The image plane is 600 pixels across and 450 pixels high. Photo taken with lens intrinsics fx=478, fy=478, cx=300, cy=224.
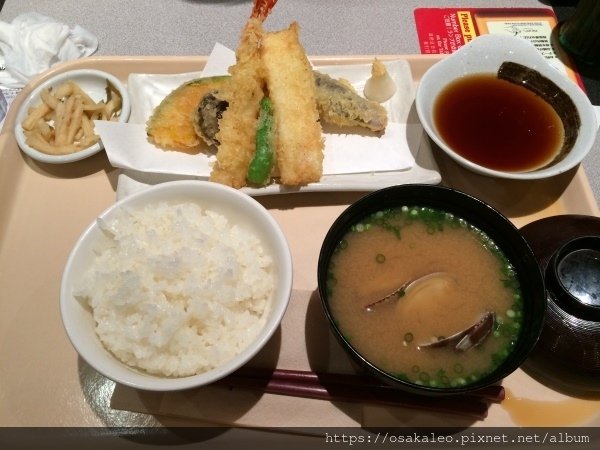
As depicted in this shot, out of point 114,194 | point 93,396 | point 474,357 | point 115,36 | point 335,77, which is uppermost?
point 115,36

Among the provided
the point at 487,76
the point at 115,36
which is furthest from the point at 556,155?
the point at 115,36

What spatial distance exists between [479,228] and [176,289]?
3.30ft

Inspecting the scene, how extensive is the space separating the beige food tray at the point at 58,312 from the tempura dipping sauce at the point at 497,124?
11 centimetres

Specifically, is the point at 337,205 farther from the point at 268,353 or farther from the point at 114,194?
the point at 114,194

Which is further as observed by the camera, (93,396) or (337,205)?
(337,205)

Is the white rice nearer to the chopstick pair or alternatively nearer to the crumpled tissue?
the chopstick pair

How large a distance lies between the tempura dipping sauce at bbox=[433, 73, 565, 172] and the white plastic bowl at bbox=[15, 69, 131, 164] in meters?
1.45

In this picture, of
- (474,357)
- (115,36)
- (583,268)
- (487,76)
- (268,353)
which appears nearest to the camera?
(474,357)

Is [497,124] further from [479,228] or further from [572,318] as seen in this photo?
[572,318]

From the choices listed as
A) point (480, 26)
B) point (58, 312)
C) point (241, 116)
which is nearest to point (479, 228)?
point (241, 116)

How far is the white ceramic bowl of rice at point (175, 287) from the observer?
136 cm

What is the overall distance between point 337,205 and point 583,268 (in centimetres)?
93

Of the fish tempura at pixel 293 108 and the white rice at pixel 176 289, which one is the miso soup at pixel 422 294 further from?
the fish tempura at pixel 293 108

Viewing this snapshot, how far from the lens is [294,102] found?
2.06 m
